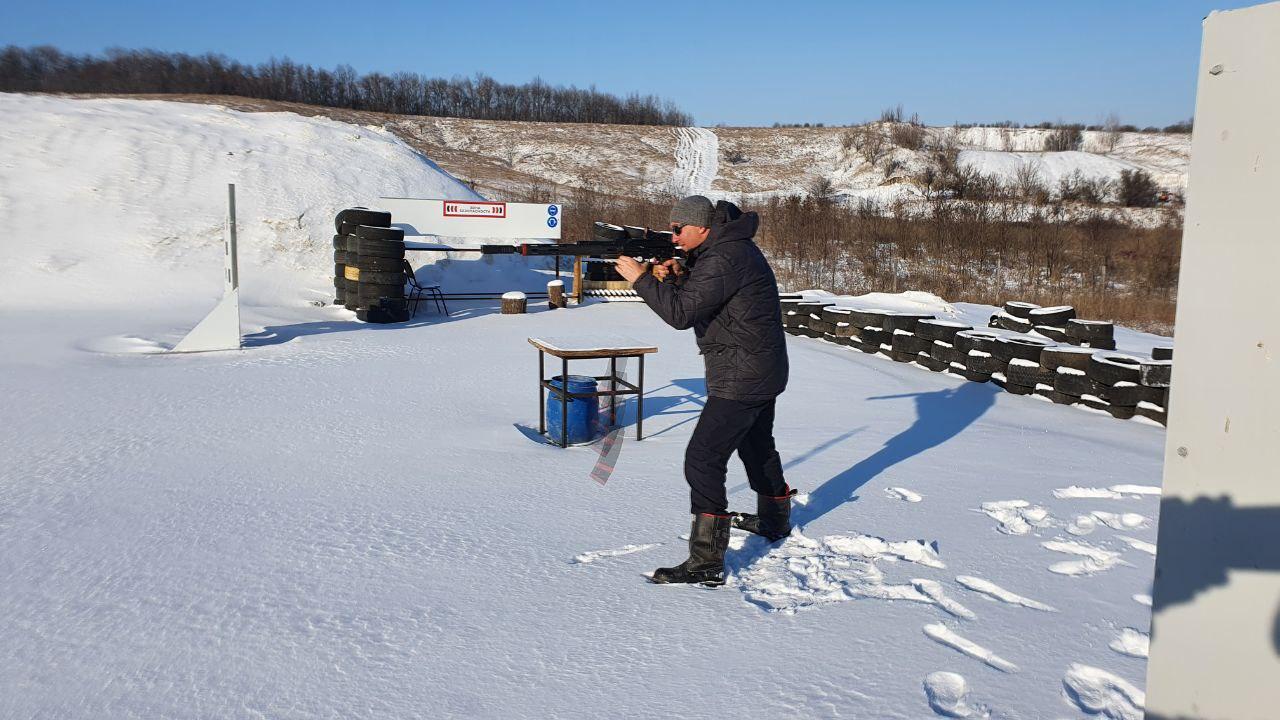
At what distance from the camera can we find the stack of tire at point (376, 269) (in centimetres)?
1493

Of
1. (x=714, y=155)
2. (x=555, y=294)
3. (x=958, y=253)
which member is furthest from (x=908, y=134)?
(x=555, y=294)

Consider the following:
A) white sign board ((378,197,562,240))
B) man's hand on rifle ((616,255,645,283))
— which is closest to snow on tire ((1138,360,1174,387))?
man's hand on rifle ((616,255,645,283))

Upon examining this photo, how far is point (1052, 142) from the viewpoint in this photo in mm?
68562

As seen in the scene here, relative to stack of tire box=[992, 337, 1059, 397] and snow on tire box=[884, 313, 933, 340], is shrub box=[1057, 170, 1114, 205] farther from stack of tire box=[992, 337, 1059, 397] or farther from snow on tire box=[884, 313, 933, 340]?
stack of tire box=[992, 337, 1059, 397]

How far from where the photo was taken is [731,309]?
4.14 meters

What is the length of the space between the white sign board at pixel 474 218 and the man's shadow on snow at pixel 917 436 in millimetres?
10456

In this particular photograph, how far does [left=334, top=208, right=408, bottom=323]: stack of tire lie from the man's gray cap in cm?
1170

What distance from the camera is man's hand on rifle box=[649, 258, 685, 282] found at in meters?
4.36

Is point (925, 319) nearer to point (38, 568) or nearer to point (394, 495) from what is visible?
point (394, 495)

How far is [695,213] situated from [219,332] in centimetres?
891

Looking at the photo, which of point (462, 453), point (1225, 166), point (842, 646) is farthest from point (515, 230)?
point (1225, 166)

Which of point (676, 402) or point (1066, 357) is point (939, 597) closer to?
point (676, 402)

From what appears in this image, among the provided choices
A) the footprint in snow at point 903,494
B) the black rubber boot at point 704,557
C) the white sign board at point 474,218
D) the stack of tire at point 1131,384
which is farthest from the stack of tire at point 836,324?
the black rubber boot at point 704,557

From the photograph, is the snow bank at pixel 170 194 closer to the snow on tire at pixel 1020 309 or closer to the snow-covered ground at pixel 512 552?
the snow-covered ground at pixel 512 552
